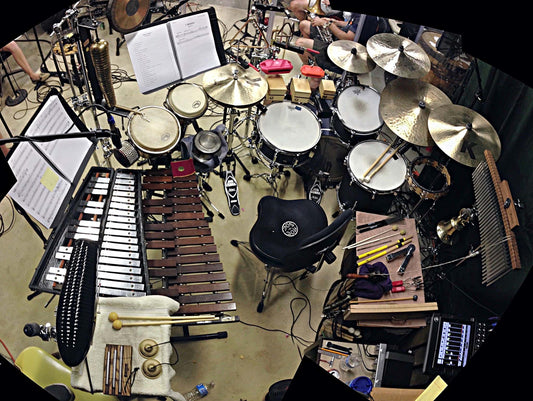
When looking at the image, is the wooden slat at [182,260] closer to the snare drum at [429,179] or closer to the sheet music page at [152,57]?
the sheet music page at [152,57]

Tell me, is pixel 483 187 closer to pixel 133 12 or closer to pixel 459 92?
pixel 459 92

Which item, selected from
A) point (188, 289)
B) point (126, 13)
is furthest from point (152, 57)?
point (188, 289)

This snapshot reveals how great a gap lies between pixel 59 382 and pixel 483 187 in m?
3.40

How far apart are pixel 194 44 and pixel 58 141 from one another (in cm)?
158

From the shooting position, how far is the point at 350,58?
15.4 feet

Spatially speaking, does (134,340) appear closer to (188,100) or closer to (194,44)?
(188,100)

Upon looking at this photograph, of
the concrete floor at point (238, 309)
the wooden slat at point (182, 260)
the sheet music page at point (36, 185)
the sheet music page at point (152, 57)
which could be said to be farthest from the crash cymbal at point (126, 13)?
the wooden slat at point (182, 260)

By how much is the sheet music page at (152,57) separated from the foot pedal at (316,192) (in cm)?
179

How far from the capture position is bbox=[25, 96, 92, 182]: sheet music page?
3.21 m

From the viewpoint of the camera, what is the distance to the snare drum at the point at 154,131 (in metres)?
3.91

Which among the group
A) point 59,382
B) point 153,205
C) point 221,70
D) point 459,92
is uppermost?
point 221,70

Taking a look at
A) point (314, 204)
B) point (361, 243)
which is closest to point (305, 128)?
point (314, 204)

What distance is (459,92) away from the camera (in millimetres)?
4719

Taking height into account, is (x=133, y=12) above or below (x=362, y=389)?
above
